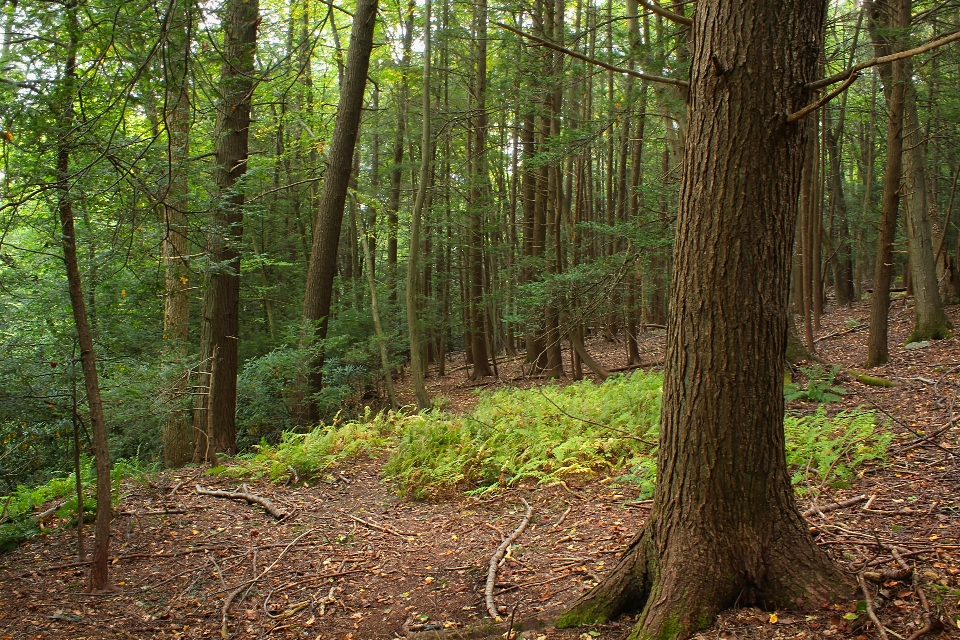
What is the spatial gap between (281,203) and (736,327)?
49.2 feet

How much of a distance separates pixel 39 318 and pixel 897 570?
26.7 feet

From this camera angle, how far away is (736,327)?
8.91 ft

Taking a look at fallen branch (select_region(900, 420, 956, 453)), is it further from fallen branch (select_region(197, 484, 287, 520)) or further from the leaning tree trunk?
fallen branch (select_region(197, 484, 287, 520))

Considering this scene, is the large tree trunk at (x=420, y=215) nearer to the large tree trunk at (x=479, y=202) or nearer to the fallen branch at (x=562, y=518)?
the large tree trunk at (x=479, y=202)

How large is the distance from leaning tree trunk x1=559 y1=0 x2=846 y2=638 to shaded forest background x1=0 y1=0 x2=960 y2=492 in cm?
44

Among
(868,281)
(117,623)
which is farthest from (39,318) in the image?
(868,281)

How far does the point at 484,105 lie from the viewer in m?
13.9

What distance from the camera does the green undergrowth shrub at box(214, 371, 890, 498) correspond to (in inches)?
213

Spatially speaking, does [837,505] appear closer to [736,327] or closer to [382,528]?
[736,327]

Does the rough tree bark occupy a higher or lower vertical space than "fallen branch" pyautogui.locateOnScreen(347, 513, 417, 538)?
higher

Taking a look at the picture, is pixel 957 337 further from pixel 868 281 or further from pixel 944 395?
pixel 868 281

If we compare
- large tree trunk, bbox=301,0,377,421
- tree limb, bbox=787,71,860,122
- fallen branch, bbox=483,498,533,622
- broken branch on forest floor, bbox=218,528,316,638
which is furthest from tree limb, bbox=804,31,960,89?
large tree trunk, bbox=301,0,377,421

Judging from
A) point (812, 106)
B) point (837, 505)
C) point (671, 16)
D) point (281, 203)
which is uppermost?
point (281, 203)

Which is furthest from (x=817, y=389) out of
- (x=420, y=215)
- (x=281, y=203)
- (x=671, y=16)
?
(x=281, y=203)
